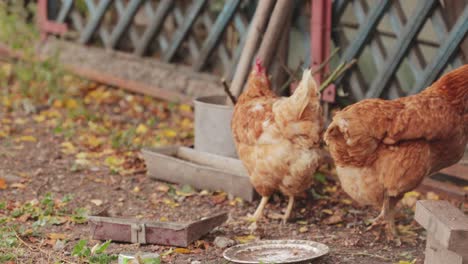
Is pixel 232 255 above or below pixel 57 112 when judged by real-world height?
below

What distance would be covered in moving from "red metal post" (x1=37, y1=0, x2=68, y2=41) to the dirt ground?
2.59 metres

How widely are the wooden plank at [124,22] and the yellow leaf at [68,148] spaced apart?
1.99 m

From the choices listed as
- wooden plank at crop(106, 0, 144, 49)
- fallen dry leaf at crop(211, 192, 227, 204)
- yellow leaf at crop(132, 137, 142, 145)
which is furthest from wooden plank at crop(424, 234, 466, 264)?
wooden plank at crop(106, 0, 144, 49)

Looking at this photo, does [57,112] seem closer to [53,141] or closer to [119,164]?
[53,141]

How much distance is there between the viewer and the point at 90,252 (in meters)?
4.32

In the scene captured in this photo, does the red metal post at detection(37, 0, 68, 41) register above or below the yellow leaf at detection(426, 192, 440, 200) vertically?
above

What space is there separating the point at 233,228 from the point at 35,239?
3.96 feet

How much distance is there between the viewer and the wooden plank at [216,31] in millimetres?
7316

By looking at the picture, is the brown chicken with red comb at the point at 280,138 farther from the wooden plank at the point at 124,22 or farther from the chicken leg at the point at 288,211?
the wooden plank at the point at 124,22

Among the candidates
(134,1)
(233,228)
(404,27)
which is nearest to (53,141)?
→ (134,1)

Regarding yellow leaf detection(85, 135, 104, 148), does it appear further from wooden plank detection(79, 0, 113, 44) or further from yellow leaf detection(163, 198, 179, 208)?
wooden plank detection(79, 0, 113, 44)

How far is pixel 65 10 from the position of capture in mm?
9180

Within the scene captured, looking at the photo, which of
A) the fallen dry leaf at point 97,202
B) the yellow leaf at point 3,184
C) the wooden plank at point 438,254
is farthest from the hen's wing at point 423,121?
the yellow leaf at point 3,184

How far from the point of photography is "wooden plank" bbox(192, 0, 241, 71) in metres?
7.32
